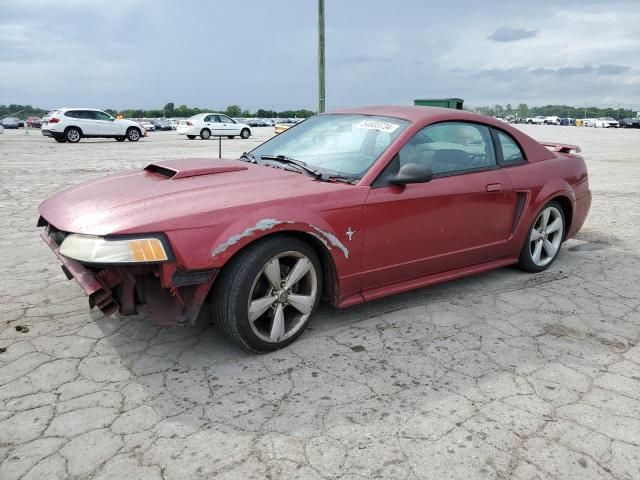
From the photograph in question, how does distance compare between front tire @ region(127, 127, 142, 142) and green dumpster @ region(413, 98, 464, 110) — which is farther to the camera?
front tire @ region(127, 127, 142, 142)

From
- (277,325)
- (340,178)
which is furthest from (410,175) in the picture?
(277,325)

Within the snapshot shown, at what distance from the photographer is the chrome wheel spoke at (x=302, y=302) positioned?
3.10 m

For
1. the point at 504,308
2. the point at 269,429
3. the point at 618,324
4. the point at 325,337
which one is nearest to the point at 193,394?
the point at 269,429

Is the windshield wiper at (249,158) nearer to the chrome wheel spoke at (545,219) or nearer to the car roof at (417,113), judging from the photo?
the car roof at (417,113)

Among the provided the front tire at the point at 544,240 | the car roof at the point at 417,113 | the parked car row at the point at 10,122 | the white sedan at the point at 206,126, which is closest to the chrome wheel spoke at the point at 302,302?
the car roof at the point at 417,113

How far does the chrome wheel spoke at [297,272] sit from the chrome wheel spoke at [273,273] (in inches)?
2.4

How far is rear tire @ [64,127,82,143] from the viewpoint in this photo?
21.8 m

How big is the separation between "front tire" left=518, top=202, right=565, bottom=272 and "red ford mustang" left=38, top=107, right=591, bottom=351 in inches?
0.8

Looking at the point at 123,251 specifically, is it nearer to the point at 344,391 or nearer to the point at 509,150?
the point at 344,391

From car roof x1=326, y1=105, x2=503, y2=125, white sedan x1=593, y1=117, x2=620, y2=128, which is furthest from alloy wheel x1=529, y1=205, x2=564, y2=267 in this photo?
white sedan x1=593, y1=117, x2=620, y2=128

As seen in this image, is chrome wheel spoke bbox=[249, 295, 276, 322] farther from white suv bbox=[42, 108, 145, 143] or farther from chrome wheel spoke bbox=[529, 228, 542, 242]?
white suv bbox=[42, 108, 145, 143]

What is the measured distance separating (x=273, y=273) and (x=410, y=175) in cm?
107

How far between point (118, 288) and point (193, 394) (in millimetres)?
695

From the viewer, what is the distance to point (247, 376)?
280 cm
